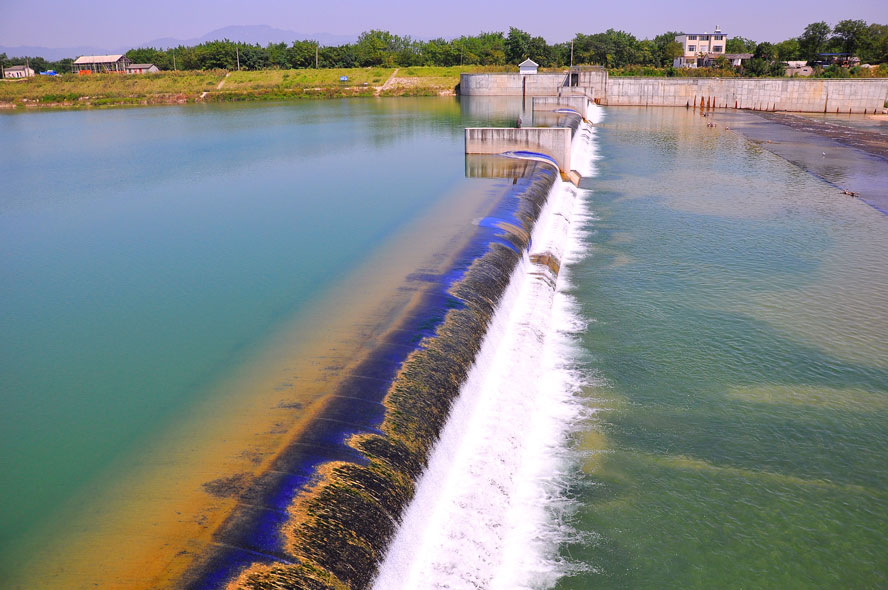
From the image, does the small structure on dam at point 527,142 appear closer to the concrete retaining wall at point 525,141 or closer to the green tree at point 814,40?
the concrete retaining wall at point 525,141

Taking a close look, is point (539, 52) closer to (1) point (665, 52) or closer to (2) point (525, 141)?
(1) point (665, 52)

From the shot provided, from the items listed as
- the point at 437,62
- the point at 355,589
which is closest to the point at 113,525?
the point at 355,589

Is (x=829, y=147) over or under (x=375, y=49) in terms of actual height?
under

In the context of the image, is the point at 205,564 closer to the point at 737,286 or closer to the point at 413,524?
the point at 413,524

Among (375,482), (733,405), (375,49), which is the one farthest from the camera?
(375,49)

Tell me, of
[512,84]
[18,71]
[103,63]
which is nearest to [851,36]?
[512,84]

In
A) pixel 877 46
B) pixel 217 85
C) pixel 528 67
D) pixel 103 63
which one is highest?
pixel 103 63
